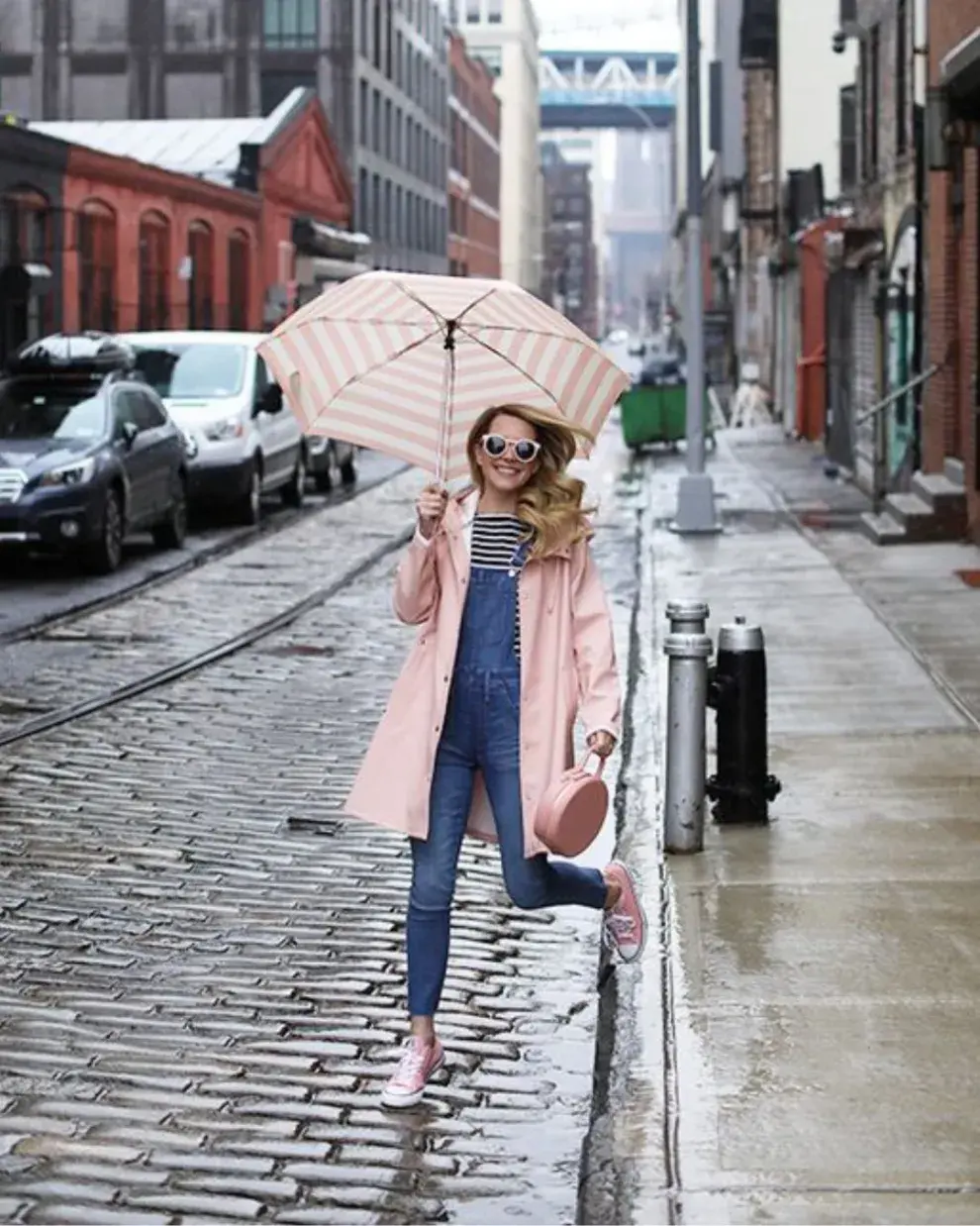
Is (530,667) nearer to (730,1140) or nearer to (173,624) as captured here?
(730,1140)

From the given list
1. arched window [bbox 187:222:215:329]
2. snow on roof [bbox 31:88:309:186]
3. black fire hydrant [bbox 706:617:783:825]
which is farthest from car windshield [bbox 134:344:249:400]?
snow on roof [bbox 31:88:309:186]

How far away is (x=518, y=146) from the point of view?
495 feet

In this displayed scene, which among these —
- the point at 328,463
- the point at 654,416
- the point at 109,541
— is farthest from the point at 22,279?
the point at 109,541

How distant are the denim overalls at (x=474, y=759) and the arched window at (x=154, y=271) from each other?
41640 mm

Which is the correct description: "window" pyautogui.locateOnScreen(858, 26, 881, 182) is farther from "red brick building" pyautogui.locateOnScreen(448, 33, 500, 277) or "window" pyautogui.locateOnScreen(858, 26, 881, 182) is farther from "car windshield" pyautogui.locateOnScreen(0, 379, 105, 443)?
"red brick building" pyautogui.locateOnScreen(448, 33, 500, 277)

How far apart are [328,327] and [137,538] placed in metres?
17.8

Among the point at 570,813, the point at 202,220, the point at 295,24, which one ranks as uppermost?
the point at 295,24

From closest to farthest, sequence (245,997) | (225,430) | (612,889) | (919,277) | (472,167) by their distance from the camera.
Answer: (612,889)
(245,997)
(225,430)
(919,277)
(472,167)

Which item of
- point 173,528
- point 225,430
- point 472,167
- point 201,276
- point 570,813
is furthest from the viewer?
point 472,167

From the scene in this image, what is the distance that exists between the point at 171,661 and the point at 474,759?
8.92m

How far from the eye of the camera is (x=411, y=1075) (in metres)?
6.04

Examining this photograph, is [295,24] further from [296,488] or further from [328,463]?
[296,488]

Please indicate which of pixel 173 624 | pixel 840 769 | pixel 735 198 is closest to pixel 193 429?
pixel 173 624

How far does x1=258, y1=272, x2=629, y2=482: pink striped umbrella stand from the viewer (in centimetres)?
625
